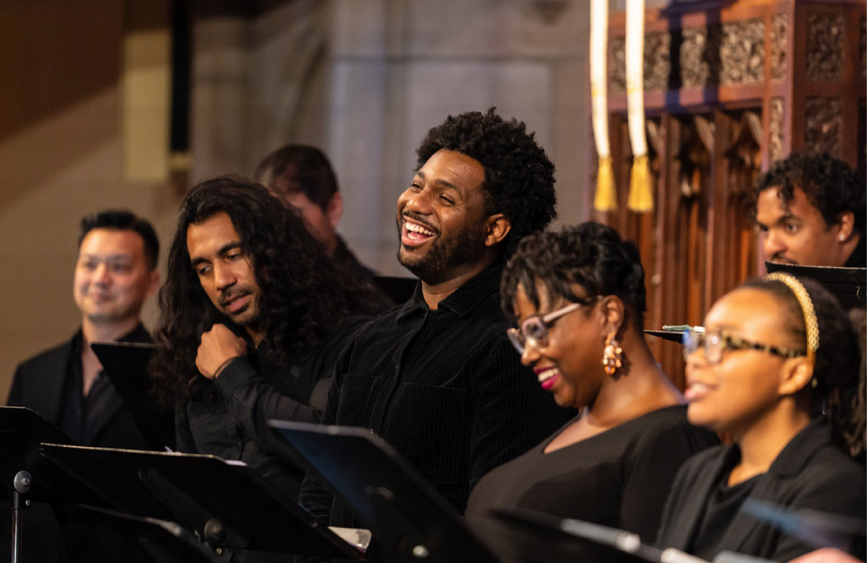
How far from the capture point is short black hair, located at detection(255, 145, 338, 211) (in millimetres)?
5012

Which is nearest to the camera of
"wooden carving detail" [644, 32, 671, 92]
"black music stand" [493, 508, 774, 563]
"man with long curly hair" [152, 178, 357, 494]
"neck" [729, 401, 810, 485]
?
"black music stand" [493, 508, 774, 563]

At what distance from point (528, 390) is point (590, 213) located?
2.83m

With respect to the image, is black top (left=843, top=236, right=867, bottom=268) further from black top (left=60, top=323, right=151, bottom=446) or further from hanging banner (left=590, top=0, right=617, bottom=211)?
black top (left=60, top=323, right=151, bottom=446)

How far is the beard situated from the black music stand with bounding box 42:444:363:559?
603 millimetres

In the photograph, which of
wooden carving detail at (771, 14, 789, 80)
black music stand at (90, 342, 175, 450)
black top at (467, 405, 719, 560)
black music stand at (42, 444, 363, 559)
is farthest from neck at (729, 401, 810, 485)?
wooden carving detail at (771, 14, 789, 80)

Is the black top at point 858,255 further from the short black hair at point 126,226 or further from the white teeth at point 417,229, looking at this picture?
the short black hair at point 126,226

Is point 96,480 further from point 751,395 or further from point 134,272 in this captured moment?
point 134,272

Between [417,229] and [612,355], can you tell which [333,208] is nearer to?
[417,229]

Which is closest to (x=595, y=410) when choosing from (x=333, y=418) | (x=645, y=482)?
(x=645, y=482)

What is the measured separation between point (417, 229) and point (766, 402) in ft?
3.21

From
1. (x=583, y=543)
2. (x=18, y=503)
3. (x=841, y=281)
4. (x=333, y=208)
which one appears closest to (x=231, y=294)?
(x=18, y=503)

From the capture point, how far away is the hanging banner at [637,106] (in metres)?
4.82

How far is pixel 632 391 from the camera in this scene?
7.42 ft

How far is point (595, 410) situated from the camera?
2.29m
